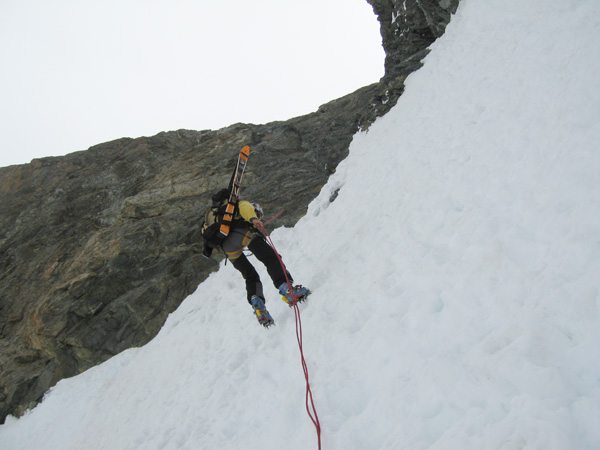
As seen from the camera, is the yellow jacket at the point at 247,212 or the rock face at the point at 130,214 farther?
the rock face at the point at 130,214

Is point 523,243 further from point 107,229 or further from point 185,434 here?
point 107,229

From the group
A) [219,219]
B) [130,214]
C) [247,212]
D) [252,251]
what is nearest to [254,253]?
[252,251]

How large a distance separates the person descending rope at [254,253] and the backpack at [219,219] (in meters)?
0.02

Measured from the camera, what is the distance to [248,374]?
5.87 meters

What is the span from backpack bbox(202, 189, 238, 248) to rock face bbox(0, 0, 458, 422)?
15.9 ft

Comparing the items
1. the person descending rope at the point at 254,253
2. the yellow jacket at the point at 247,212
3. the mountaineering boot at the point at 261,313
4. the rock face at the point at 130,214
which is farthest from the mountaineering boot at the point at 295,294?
the rock face at the point at 130,214

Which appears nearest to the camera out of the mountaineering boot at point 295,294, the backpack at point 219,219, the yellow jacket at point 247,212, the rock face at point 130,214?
the mountaineering boot at point 295,294

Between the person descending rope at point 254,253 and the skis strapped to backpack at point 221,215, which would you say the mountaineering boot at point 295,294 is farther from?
the skis strapped to backpack at point 221,215

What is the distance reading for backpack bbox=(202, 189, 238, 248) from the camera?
264 inches

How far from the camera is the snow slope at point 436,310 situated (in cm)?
302

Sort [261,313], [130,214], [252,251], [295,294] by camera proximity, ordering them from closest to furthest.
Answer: [295,294]
[261,313]
[252,251]
[130,214]

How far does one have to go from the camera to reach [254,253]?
6805 millimetres

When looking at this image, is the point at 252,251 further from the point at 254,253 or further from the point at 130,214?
the point at 130,214

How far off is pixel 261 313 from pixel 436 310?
10.5 feet
